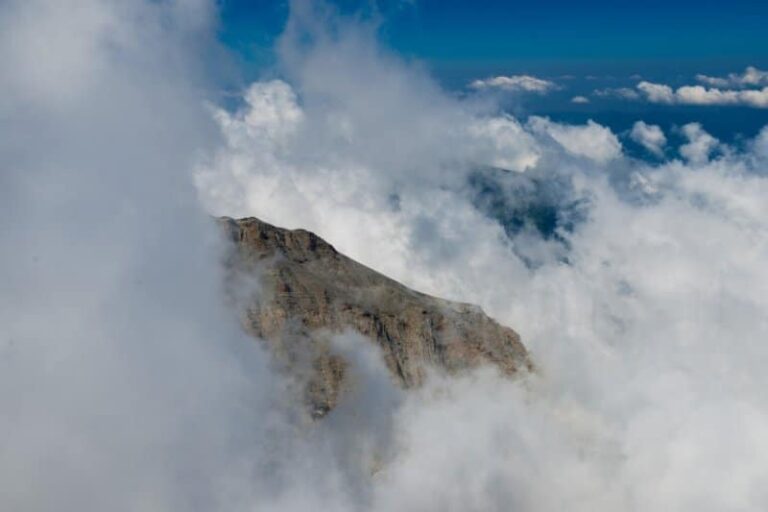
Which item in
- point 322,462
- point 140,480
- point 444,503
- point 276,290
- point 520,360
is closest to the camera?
point 140,480

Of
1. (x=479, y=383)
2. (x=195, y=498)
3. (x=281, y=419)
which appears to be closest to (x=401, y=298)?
(x=479, y=383)

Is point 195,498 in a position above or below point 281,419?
below

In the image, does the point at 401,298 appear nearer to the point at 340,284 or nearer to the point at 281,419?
the point at 340,284

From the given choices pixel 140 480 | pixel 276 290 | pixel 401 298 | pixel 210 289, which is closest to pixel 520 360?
pixel 401 298

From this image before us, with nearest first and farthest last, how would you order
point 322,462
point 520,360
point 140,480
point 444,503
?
1. point 140,480
2. point 322,462
3. point 444,503
4. point 520,360

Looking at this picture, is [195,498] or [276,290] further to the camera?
[276,290]

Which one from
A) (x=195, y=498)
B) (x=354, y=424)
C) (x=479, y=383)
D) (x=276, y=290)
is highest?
(x=276, y=290)

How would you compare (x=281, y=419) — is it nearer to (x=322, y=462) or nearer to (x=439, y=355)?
(x=322, y=462)
